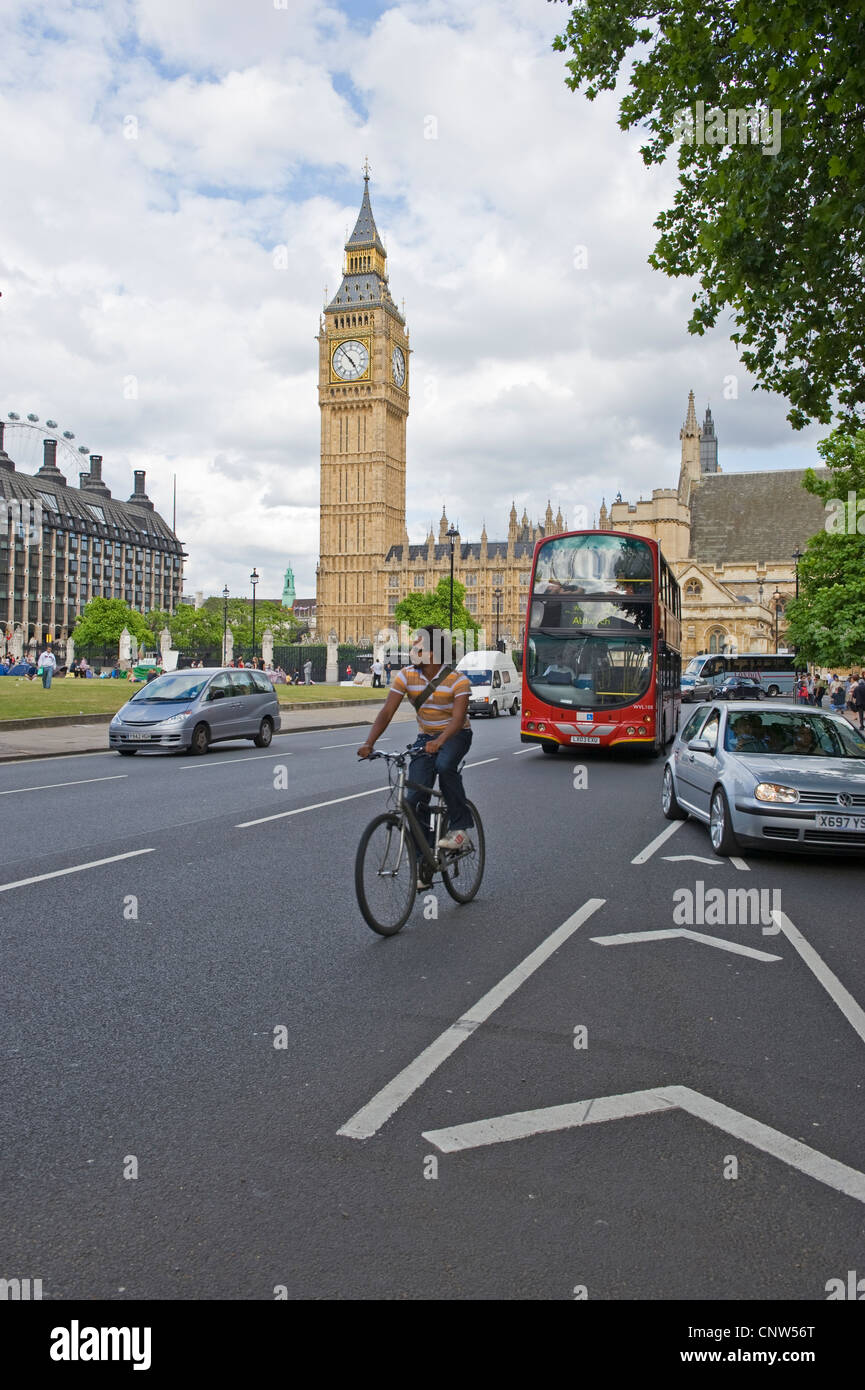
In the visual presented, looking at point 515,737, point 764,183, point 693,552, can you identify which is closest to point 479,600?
point 693,552

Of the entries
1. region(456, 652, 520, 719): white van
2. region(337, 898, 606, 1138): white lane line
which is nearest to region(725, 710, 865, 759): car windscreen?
region(337, 898, 606, 1138): white lane line

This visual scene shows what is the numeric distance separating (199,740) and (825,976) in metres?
14.9

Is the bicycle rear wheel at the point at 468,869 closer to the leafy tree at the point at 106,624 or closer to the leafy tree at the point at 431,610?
the leafy tree at the point at 106,624

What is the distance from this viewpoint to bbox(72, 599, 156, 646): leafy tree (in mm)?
99438

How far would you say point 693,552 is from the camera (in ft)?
314

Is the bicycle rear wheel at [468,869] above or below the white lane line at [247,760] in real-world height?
above

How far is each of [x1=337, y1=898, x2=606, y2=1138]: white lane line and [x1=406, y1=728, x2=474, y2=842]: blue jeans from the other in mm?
1128

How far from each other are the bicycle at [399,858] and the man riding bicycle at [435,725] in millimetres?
72

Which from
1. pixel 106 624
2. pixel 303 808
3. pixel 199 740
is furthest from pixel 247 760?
pixel 106 624

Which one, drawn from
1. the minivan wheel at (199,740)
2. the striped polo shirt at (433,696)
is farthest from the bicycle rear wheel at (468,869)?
the minivan wheel at (199,740)

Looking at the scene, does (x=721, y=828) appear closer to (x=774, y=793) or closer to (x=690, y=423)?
(x=774, y=793)

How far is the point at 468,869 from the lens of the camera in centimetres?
733

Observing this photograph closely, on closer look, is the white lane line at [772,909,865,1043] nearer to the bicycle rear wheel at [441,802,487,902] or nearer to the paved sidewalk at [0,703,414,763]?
the bicycle rear wheel at [441,802,487,902]

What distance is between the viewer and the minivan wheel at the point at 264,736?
21247 mm
